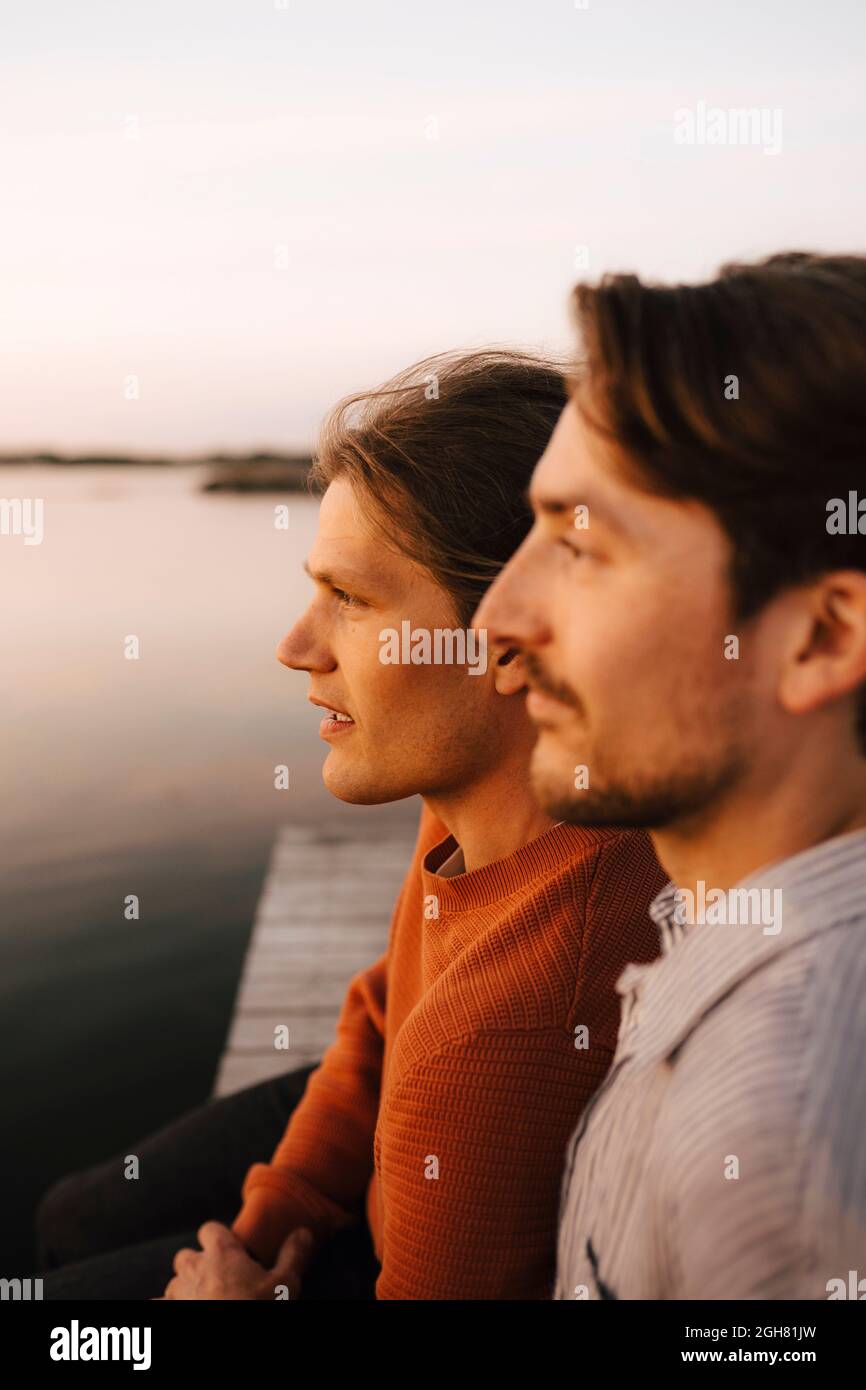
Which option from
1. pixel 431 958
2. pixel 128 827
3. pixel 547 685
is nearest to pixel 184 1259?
pixel 431 958

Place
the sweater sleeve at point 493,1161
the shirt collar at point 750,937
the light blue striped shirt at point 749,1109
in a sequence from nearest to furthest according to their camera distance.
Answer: the light blue striped shirt at point 749,1109 → the shirt collar at point 750,937 → the sweater sleeve at point 493,1161

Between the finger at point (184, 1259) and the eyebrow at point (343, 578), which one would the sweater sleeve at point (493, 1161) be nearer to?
the finger at point (184, 1259)

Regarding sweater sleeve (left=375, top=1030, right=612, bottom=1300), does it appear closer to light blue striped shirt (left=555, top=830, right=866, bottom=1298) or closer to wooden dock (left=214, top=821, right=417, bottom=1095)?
light blue striped shirt (left=555, top=830, right=866, bottom=1298)

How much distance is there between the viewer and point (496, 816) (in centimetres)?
173

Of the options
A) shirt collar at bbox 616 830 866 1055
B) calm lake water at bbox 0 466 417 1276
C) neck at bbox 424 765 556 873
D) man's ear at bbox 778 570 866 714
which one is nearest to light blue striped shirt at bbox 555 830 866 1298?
shirt collar at bbox 616 830 866 1055

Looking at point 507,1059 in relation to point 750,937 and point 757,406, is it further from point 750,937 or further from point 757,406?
point 757,406

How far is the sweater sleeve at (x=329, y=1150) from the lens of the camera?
1911 mm

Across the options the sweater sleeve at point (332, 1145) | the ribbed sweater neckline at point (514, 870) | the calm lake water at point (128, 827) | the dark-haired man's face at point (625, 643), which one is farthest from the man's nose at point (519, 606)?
the calm lake water at point (128, 827)

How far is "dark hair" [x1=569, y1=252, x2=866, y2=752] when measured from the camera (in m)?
1.01

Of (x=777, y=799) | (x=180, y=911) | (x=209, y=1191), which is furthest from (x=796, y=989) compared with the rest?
(x=180, y=911)

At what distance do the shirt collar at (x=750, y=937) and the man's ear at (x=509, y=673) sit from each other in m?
0.60

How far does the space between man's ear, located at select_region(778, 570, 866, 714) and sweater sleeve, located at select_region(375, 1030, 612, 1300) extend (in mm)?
597

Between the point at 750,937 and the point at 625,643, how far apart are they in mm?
303

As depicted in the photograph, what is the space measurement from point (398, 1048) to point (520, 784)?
0.44 metres
